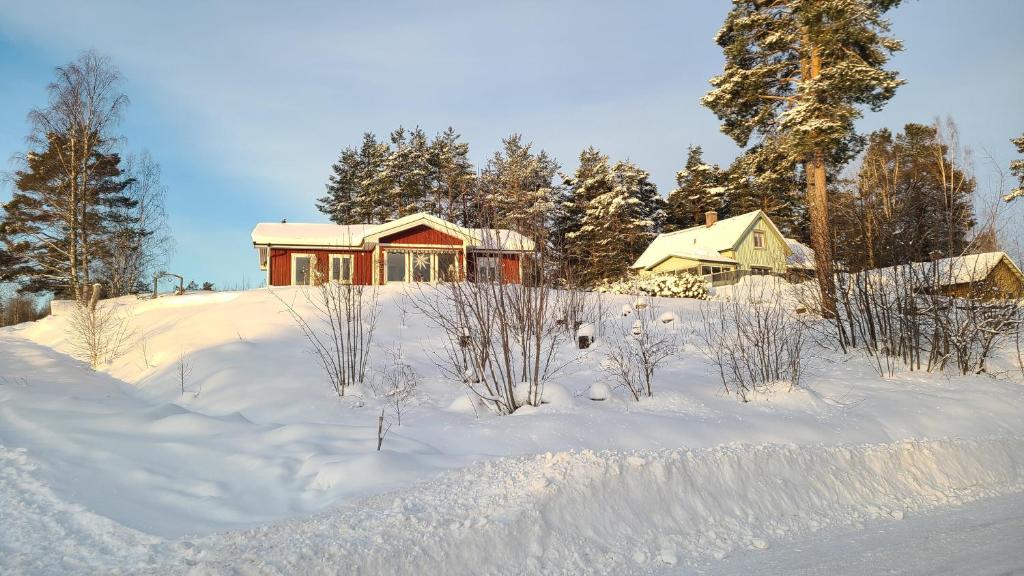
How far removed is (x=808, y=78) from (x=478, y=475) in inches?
615

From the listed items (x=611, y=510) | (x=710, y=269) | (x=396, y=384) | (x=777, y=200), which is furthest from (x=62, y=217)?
(x=777, y=200)

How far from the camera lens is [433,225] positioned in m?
24.9

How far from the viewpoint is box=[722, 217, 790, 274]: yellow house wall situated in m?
32.2

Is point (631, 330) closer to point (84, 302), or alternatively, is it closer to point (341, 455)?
point (341, 455)

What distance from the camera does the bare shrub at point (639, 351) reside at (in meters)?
7.70

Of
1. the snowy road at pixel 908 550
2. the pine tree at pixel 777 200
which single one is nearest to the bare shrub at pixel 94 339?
the snowy road at pixel 908 550

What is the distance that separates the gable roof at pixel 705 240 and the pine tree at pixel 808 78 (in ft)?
52.3

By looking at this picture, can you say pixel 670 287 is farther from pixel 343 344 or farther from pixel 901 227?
pixel 343 344

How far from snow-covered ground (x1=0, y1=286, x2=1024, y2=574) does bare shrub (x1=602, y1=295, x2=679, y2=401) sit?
403 millimetres

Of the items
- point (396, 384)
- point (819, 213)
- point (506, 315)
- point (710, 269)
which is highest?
point (819, 213)

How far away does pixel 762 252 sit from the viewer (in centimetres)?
3325

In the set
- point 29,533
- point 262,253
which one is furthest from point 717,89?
point 262,253

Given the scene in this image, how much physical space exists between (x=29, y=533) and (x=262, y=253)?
2765cm

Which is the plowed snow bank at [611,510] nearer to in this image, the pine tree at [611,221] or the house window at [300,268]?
the house window at [300,268]
